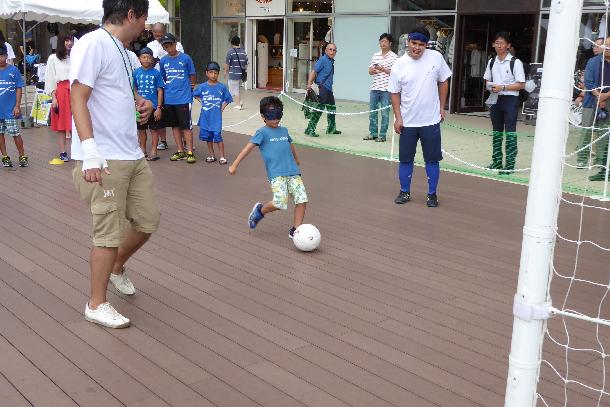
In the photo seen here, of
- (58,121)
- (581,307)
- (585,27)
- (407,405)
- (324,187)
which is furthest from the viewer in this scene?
(585,27)

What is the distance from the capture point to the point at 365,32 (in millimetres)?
18156

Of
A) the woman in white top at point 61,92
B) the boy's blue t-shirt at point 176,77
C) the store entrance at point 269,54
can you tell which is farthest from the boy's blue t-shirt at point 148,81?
the store entrance at point 269,54

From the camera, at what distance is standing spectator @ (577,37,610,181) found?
873 cm

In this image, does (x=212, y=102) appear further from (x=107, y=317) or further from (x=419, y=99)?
(x=107, y=317)

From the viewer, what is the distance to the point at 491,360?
3834 millimetres

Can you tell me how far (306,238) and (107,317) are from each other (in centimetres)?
199

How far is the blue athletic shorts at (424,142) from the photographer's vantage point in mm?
7410

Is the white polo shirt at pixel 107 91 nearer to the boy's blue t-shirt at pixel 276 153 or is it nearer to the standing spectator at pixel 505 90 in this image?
the boy's blue t-shirt at pixel 276 153

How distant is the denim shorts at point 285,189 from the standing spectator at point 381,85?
6001 mm

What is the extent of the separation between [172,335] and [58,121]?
21.8 ft

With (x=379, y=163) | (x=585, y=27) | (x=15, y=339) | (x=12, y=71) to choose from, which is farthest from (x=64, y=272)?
(x=585, y=27)

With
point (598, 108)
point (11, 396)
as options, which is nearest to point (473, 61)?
point (598, 108)

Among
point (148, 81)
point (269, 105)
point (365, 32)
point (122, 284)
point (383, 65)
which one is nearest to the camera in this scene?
point (122, 284)

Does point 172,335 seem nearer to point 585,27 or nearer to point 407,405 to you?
point 407,405
